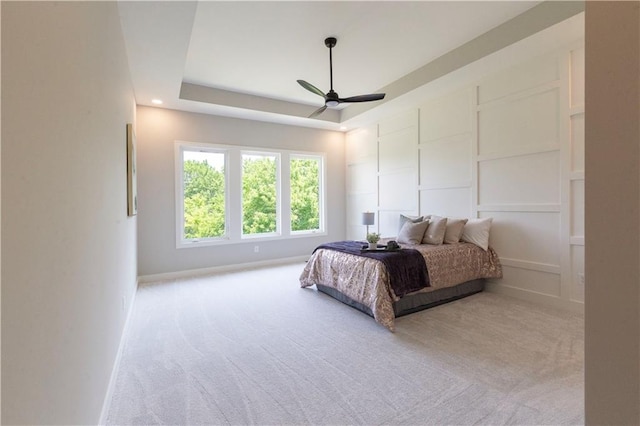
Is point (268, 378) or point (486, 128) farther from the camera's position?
point (486, 128)

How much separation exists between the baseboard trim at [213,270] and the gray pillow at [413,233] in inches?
105

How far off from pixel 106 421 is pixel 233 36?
363 cm

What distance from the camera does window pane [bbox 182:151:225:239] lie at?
5367 mm

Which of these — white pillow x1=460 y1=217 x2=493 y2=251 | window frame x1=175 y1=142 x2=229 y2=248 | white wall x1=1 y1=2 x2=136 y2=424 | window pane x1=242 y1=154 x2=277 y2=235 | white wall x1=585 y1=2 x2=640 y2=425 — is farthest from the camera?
window pane x1=242 y1=154 x2=277 y2=235

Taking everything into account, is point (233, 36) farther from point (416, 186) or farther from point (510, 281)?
point (510, 281)

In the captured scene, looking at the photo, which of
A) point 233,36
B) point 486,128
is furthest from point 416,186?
point 233,36

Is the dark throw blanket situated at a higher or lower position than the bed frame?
higher

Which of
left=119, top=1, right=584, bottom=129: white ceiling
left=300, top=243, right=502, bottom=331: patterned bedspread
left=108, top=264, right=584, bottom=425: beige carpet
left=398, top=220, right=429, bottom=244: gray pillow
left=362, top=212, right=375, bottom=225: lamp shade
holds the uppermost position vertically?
left=119, top=1, right=584, bottom=129: white ceiling

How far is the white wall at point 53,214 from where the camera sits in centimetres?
77

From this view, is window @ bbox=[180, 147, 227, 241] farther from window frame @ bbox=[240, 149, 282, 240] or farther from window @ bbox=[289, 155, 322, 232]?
window @ bbox=[289, 155, 322, 232]

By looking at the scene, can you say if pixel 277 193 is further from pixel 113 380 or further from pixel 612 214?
pixel 612 214

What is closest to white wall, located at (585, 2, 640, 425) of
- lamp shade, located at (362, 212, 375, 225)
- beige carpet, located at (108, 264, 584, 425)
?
beige carpet, located at (108, 264, 584, 425)

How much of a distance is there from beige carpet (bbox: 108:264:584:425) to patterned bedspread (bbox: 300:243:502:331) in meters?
0.24

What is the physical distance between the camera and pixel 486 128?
4148 mm
